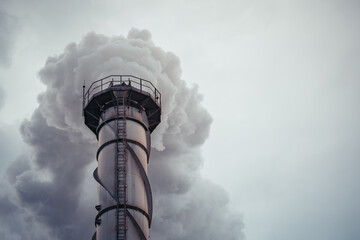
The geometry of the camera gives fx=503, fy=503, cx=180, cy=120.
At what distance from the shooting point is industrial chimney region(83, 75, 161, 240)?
31969 millimetres

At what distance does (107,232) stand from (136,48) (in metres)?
16.9

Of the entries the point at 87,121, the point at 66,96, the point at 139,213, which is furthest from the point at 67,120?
the point at 139,213

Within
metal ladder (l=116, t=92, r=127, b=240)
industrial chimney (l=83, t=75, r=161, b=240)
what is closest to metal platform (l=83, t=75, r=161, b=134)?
industrial chimney (l=83, t=75, r=161, b=240)

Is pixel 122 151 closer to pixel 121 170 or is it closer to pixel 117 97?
pixel 121 170

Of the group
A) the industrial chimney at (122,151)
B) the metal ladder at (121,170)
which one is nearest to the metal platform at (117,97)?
the industrial chimney at (122,151)

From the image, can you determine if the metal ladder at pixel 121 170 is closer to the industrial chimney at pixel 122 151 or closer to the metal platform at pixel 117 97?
the industrial chimney at pixel 122 151

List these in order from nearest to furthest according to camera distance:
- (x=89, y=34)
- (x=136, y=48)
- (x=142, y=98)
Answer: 1. (x=142, y=98)
2. (x=136, y=48)
3. (x=89, y=34)

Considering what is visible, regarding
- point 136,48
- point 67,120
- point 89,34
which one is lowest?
point 67,120

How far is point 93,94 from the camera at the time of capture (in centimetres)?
3772

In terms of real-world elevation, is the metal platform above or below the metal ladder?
above

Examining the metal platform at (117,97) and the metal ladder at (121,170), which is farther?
the metal platform at (117,97)

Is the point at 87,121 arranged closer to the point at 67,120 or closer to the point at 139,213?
the point at 67,120

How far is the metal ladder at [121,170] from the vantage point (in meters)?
31.5

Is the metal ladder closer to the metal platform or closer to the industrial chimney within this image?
the industrial chimney
